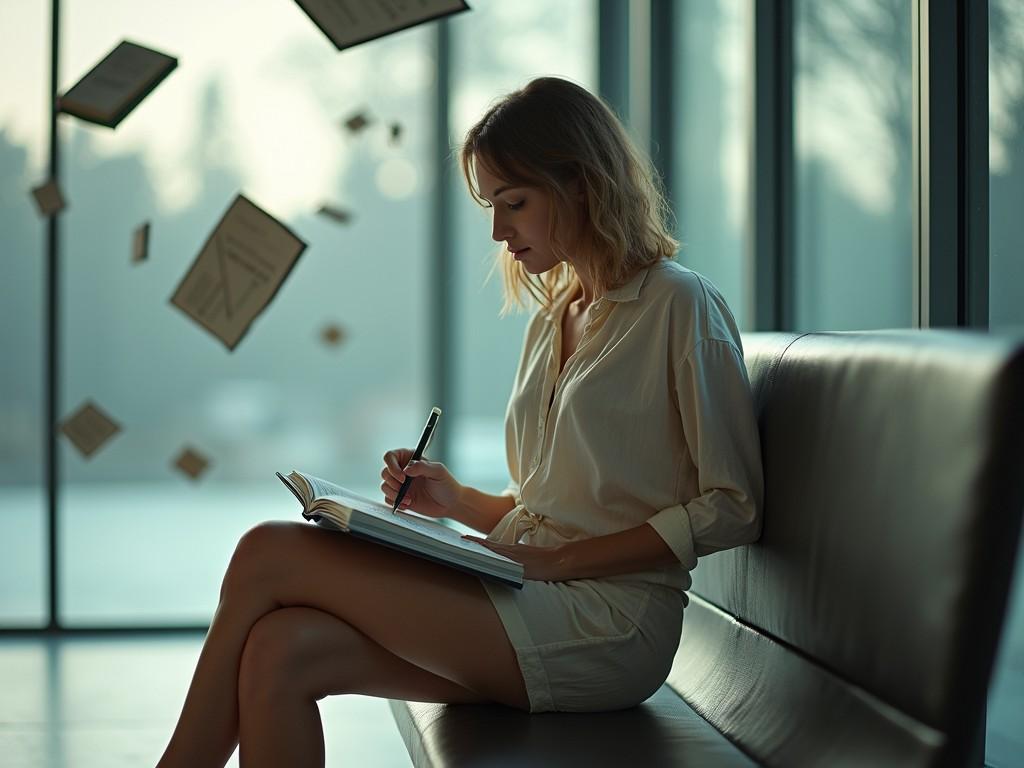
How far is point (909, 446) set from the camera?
1148 mm

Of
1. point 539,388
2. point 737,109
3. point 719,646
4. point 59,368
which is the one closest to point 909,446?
point 719,646

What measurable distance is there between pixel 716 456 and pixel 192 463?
233cm

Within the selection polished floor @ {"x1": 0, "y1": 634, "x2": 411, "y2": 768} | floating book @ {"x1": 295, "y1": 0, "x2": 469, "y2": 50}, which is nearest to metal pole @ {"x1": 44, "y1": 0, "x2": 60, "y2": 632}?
polished floor @ {"x1": 0, "y1": 634, "x2": 411, "y2": 768}

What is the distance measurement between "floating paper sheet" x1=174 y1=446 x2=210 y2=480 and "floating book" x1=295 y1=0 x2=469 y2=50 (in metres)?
1.42

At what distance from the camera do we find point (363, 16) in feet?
8.68

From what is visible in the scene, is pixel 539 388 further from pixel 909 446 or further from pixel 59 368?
pixel 59 368

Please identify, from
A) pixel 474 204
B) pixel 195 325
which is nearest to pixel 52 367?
pixel 195 325

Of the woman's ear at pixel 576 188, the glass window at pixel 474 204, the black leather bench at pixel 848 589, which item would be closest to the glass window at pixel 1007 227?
the black leather bench at pixel 848 589

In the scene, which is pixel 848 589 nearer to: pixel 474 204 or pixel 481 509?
pixel 481 509

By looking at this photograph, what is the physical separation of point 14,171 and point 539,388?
87.8 inches

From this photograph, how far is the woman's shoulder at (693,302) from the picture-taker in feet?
5.10

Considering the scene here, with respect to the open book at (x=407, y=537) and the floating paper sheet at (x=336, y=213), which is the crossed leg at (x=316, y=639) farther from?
the floating paper sheet at (x=336, y=213)

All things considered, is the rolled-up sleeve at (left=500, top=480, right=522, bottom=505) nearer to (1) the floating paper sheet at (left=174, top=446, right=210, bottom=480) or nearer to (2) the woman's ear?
(2) the woman's ear

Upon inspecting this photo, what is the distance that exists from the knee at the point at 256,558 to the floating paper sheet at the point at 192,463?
2018 millimetres
